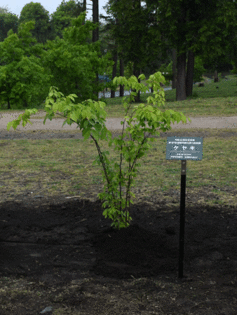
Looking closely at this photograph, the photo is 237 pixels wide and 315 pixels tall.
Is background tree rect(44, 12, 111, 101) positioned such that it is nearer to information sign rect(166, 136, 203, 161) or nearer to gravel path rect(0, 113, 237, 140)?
gravel path rect(0, 113, 237, 140)

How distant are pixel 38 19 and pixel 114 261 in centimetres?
6693

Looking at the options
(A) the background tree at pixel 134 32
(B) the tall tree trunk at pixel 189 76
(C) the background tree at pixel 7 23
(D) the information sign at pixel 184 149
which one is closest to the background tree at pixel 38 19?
(C) the background tree at pixel 7 23

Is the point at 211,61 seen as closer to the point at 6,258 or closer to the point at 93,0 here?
the point at 93,0

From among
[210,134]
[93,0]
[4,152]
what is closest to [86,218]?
[4,152]

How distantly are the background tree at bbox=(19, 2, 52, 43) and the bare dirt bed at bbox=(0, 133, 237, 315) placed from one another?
63158 mm

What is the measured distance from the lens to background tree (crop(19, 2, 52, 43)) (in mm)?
63750

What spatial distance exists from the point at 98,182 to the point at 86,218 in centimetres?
173

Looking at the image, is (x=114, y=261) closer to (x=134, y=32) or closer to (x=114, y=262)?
(x=114, y=262)

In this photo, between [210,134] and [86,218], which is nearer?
[86,218]

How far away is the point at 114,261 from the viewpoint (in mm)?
3746

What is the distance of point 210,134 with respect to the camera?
37.6 feet

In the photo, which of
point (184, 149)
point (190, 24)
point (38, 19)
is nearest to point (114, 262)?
point (184, 149)

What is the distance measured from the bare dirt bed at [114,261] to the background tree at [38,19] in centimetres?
6316

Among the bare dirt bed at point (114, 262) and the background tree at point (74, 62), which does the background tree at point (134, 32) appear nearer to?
the background tree at point (74, 62)
